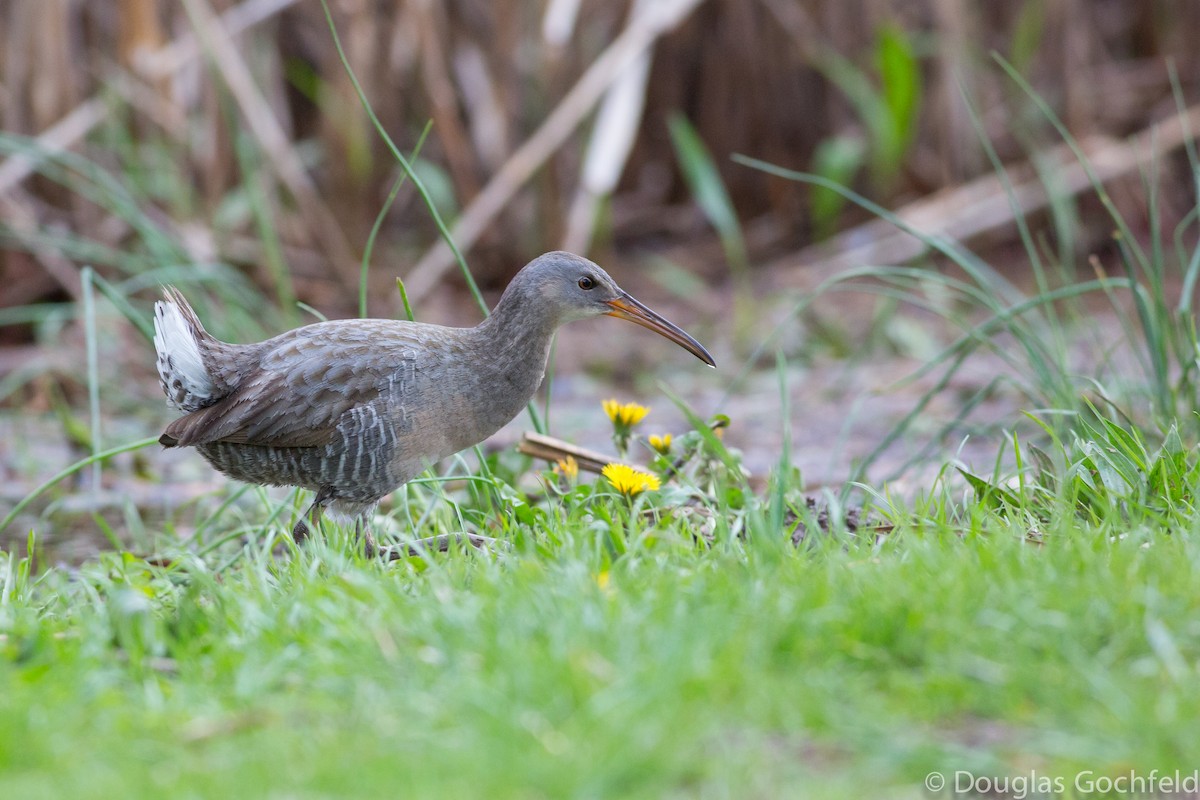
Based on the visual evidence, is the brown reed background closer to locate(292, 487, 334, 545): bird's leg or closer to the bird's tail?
the bird's tail

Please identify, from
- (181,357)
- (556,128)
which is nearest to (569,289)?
(181,357)

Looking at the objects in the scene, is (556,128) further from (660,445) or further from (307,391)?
(307,391)

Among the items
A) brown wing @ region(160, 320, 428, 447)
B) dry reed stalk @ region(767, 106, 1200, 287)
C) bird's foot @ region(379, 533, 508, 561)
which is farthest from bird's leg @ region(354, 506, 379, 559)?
dry reed stalk @ region(767, 106, 1200, 287)

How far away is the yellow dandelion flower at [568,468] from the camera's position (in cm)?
379

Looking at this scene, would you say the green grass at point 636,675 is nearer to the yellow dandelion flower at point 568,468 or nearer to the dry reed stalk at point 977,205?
the yellow dandelion flower at point 568,468

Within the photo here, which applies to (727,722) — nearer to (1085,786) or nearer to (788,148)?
(1085,786)

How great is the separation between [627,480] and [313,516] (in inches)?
36.7

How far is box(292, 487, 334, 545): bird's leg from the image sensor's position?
12.0 ft

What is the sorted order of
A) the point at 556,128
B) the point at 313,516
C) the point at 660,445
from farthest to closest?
the point at 556,128
the point at 660,445
the point at 313,516

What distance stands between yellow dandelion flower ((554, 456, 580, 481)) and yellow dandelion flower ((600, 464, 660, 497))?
0.37m

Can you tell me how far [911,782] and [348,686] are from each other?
3.08ft

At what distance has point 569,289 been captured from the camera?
3.80 m

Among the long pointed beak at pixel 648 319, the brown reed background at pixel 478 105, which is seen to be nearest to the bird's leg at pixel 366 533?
the long pointed beak at pixel 648 319

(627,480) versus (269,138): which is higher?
(269,138)
